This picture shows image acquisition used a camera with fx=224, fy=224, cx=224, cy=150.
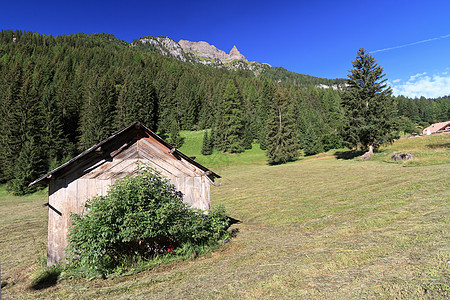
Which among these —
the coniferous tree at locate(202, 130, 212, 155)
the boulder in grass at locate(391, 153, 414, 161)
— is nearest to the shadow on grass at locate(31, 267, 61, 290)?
the boulder in grass at locate(391, 153, 414, 161)

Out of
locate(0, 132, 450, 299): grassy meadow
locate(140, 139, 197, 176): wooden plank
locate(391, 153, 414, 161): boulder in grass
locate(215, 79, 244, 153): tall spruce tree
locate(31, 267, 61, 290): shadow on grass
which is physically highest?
locate(215, 79, 244, 153): tall spruce tree

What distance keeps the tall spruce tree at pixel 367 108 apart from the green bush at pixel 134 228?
108 ft

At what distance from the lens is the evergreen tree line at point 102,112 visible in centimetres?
3841

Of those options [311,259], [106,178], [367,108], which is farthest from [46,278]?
[367,108]

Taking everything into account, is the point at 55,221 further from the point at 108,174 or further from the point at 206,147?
the point at 206,147

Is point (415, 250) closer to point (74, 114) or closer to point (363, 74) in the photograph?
point (363, 74)

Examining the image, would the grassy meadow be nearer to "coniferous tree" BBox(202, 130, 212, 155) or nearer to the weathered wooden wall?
the weathered wooden wall

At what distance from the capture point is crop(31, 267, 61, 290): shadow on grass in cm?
687

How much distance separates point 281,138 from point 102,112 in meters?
40.5

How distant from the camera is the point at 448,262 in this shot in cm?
438

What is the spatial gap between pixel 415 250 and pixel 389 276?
1.60m

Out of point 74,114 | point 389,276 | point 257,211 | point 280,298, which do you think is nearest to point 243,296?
point 280,298

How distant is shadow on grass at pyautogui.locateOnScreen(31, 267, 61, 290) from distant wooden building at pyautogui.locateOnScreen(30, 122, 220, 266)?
49 centimetres

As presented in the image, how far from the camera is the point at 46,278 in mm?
7348
